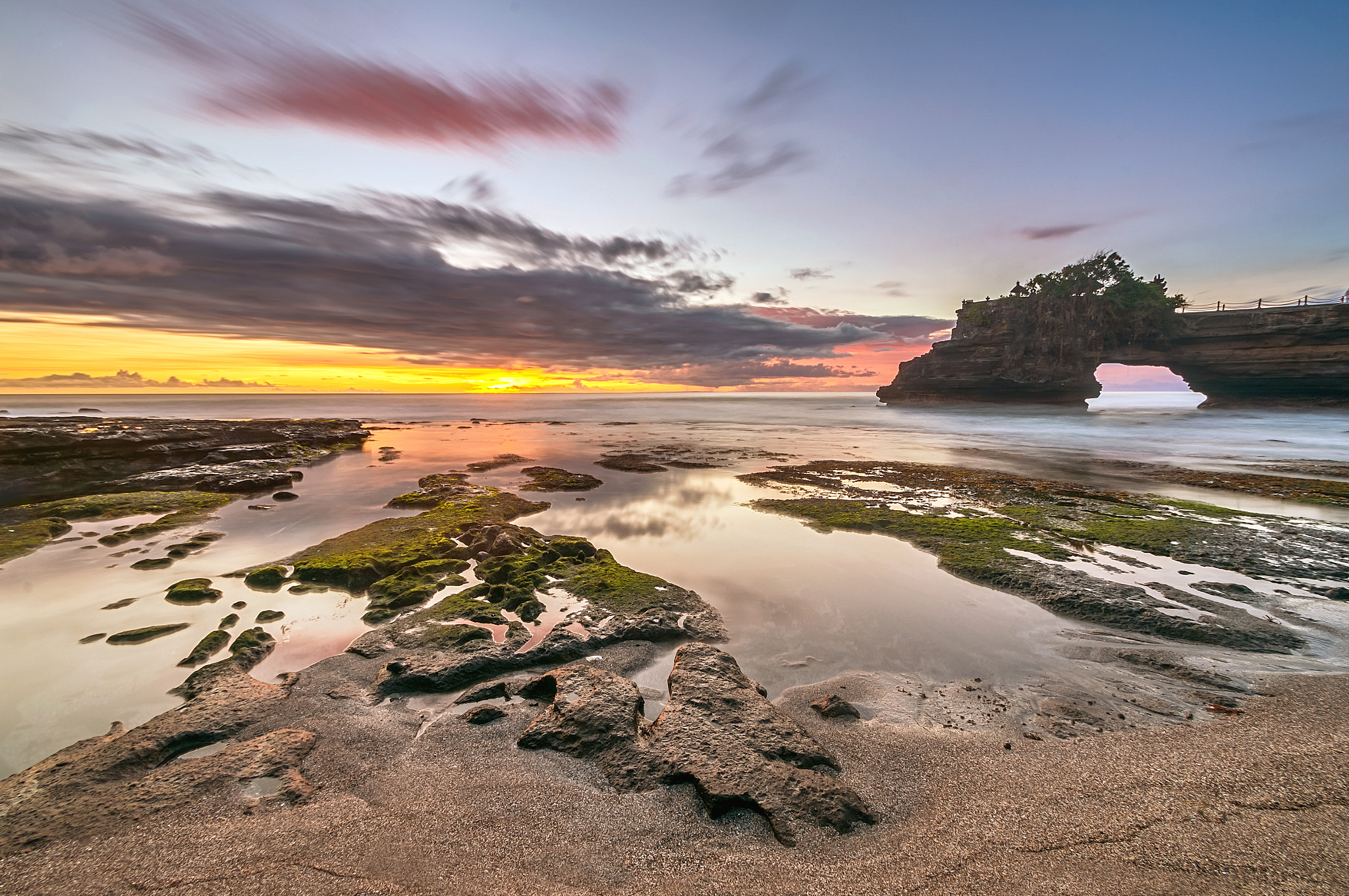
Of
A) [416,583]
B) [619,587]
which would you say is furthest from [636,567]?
[416,583]

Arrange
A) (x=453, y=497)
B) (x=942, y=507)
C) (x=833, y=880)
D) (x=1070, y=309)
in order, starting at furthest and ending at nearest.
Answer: (x=1070, y=309)
(x=453, y=497)
(x=942, y=507)
(x=833, y=880)

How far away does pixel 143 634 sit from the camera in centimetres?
596

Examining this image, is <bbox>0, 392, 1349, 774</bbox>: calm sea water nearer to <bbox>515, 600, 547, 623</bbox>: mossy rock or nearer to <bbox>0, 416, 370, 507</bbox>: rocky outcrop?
<bbox>515, 600, 547, 623</bbox>: mossy rock

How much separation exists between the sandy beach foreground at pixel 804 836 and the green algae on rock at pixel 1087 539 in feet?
8.87

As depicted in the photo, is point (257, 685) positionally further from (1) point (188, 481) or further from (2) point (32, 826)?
(1) point (188, 481)

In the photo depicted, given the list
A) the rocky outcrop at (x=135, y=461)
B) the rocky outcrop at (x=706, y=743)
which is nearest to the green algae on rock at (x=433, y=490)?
the rocky outcrop at (x=135, y=461)

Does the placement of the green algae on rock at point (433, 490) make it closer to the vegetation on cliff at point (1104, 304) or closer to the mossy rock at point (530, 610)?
the mossy rock at point (530, 610)

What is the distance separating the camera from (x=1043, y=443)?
31.1 metres

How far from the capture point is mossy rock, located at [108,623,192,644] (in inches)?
230

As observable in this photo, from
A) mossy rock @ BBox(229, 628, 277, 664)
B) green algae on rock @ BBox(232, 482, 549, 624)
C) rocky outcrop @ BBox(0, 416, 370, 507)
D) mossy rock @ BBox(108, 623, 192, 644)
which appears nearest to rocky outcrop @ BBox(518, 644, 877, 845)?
mossy rock @ BBox(229, 628, 277, 664)

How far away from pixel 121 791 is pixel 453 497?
10948 mm

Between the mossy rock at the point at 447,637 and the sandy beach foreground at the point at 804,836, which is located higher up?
the sandy beach foreground at the point at 804,836

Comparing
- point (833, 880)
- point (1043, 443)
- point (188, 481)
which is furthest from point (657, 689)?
point (1043, 443)

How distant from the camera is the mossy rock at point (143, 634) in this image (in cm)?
585
